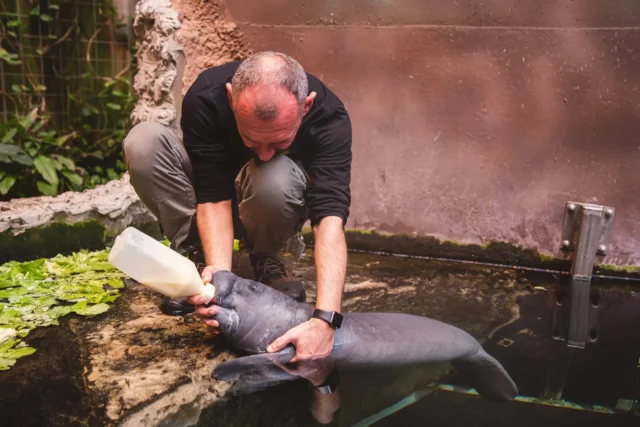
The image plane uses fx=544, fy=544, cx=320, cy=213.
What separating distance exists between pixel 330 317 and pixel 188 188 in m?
0.91

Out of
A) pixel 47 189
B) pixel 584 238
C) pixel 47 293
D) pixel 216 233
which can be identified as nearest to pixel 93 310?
pixel 47 293

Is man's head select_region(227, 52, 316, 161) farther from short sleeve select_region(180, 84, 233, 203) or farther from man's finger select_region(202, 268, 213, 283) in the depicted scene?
man's finger select_region(202, 268, 213, 283)

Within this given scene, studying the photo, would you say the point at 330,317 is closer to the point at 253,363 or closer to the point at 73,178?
the point at 253,363

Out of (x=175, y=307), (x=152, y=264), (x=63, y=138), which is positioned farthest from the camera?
(x=63, y=138)

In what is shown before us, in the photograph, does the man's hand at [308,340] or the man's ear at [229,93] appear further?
the man's ear at [229,93]

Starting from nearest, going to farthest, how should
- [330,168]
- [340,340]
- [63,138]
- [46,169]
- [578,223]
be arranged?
[340,340] < [330,168] < [578,223] < [46,169] < [63,138]

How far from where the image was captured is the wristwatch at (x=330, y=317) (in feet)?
5.83

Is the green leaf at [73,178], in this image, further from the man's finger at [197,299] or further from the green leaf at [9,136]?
the man's finger at [197,299]

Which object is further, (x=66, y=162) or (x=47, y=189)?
(x=66, y=162)

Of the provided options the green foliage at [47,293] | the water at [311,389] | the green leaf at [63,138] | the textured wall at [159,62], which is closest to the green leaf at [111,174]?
the green leaf at [63,138]

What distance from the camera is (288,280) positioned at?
2.43 m

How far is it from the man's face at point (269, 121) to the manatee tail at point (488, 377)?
986 millimetres

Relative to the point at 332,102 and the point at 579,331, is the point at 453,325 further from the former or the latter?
the point at 332,102

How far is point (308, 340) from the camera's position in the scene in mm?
1737
